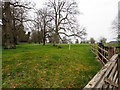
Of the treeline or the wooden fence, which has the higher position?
the treeline

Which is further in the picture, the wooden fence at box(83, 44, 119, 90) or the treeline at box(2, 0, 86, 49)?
the treeline at box(2, 0, 86, 49)

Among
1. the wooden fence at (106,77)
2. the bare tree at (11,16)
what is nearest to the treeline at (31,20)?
the bare tree at (11,16)

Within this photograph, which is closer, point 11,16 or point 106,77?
point 106,77

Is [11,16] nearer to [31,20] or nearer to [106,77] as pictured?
[31,20]

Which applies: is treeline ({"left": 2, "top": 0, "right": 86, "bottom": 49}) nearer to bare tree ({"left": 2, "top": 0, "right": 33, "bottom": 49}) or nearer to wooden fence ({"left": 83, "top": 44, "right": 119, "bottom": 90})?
bare tree ({"left": 2, "top": 0, "right": 33, "bottom": 49})

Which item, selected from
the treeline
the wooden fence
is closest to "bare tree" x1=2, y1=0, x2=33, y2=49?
the treeline

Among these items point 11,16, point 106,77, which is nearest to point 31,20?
point 11,16

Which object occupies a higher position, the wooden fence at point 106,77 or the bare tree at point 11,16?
the bare tree at point 11,16

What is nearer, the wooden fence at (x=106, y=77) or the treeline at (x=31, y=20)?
the wooden fence at (x=106, y=77)

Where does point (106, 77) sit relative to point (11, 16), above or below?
below

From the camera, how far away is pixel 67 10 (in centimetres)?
2062

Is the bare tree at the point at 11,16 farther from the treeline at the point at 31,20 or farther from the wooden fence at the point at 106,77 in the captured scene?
the wooden fence at the point at 106,77

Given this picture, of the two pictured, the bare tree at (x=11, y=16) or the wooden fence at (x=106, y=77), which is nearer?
the wooden fence at (x=106, y=77)

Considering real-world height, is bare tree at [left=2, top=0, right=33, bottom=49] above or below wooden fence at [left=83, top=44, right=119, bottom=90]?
above
